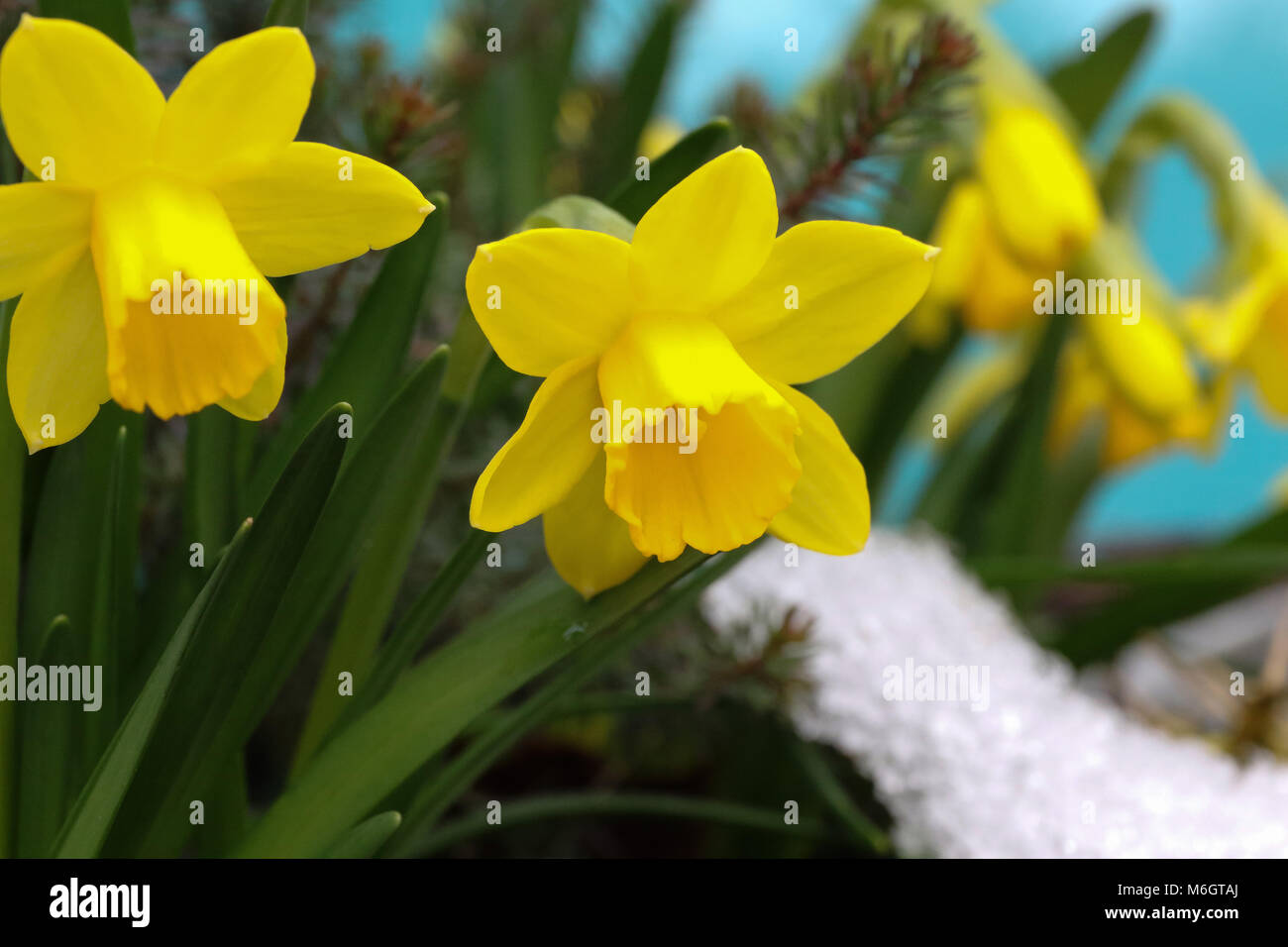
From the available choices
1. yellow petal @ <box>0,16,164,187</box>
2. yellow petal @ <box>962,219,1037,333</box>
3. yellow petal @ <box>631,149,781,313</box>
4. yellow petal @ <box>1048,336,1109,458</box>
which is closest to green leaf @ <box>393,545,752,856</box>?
yellow petal @ <box>631,149,781,313</box>

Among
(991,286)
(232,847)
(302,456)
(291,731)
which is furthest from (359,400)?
(991,286)

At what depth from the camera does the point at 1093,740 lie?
0.65 m

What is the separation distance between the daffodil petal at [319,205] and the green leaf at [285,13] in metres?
0.09

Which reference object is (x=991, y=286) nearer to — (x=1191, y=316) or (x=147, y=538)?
(x=1191, y=316)

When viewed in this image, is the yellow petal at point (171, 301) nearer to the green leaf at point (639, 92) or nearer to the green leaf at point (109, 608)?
the green leaf at point (109, 608)

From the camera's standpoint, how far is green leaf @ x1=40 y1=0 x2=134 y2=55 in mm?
374

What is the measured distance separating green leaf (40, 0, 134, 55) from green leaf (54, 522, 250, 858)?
0.20 m

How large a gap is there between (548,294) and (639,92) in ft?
1.64

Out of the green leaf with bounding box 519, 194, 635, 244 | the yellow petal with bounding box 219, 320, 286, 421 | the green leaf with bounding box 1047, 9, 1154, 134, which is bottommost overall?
the yellow petal with bounding box 219, 320, 286, 421

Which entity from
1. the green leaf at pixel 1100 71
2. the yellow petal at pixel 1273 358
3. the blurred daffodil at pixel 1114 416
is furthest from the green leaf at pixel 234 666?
the green leaf at pixel 1100 71

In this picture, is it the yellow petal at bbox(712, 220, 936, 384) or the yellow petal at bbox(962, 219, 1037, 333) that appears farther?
the yellow petal at bbox(962, 219, 1037, 333)

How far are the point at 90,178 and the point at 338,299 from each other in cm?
29

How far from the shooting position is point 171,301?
287mm

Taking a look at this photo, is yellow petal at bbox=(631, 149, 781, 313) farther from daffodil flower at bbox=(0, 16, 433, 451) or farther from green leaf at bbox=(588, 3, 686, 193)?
green leaf at bbox=(588, 3, 686, 193)
